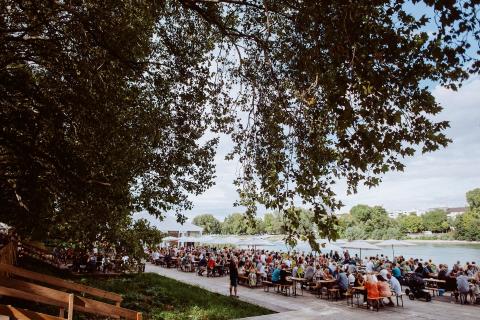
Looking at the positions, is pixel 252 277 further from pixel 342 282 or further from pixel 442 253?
pixel 442 253

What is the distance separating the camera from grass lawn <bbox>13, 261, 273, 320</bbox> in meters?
11.6

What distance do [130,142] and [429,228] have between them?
13799cm

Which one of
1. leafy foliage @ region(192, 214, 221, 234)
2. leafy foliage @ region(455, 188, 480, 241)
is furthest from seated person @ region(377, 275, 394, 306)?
leafy foliage @ region(192, 214, 221, 234)

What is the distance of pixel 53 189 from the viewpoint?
33.3 ft

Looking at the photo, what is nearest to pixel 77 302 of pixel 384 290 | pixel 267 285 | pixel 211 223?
pixel 384 290

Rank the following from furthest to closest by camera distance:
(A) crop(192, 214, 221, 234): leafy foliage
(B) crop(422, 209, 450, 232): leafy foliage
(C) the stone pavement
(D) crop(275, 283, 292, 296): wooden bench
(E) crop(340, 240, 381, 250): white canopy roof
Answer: (A) crop(192, 214, 221, 234): leafy foliage → (B) crop(422, 209, 450, 232): leafy foliage → (E) crop(340, 240, 381, 250): white canopy roof → (D) crop(275, 283, 292, 296): wooden bench → (C) the stone pavement

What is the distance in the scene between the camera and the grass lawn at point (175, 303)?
11646mm

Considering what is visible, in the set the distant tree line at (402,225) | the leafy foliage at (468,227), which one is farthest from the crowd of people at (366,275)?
the leafy foliage at (468,227)

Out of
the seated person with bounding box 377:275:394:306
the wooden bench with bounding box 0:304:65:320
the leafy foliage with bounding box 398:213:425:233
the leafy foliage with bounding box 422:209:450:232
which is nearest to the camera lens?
the wooden bench with bounding box 0:304:65:320

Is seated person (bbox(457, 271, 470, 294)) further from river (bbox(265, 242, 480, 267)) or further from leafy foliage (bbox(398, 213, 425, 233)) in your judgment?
leafy foliage (bbox(398, 213, 425, 233))

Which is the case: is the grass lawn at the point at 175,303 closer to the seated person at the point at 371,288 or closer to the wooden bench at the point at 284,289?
the wooden bench at the point at 284,289

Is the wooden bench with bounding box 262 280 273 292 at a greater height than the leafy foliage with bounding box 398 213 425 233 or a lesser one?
lesser

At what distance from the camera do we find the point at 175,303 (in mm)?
13680

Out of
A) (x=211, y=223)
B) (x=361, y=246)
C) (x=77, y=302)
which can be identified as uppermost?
(x=211, y=223)
